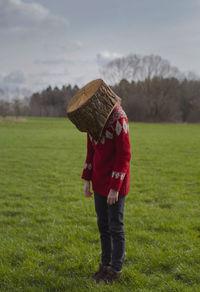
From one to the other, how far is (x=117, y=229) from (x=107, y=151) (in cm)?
88

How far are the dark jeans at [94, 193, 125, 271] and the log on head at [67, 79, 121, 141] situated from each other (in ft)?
2.61

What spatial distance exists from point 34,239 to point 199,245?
2534mm

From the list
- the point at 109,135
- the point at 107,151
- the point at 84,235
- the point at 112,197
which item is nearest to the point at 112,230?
the point at 112,197

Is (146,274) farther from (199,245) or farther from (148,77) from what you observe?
(148,77)

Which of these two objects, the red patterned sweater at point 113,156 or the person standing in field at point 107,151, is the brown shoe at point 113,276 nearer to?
the person standing in field at point 107,151

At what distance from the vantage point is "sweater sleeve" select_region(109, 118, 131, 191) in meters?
2.78

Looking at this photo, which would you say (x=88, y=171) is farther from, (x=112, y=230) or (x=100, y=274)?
(x=100, y=274)

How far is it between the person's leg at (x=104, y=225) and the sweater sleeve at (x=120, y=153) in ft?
1.22

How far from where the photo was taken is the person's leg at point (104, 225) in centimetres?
312

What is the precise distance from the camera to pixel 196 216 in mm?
5273

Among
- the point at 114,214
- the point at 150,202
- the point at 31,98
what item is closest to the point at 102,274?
the point at 114,214

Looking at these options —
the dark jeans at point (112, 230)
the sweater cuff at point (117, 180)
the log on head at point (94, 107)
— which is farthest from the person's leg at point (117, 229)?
the log on head at point (94, 107)

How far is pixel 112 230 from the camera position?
3035 millimetres

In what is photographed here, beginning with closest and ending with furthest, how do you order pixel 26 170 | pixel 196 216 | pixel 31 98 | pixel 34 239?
pixel 34 239 → pixel 196 216 → pixel 26 170 → pixel 31 98
